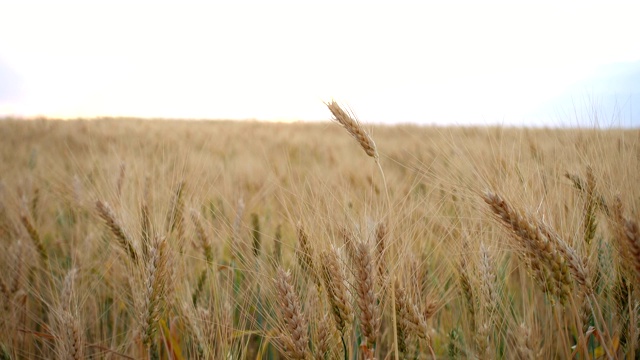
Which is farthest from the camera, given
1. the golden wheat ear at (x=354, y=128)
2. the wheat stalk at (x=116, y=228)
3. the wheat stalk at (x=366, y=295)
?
the wheat stalk at (x=116, y=228)

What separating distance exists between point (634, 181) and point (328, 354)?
0.93 meters

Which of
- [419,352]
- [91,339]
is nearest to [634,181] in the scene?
[419,352]

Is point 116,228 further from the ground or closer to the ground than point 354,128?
closer to the ground

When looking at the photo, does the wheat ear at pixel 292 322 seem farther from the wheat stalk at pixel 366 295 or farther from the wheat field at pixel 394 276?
the wheat stalk at pixel 366 295

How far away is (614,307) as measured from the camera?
1.14 metres

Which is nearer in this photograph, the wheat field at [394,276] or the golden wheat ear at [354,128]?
the wheat field at [394,276]

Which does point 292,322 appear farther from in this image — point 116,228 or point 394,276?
point 116,228

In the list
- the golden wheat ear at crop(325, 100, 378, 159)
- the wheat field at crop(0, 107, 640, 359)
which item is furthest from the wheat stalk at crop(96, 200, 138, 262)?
the golden wheat ear at crop(325, 100, 378, 159)

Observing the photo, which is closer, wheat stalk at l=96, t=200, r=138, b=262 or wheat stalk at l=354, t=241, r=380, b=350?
wheat stalk at l=354, t=241, r=380, b=350

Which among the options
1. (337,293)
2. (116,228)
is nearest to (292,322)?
(337,293)

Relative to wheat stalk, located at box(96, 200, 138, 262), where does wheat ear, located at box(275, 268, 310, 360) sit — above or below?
below

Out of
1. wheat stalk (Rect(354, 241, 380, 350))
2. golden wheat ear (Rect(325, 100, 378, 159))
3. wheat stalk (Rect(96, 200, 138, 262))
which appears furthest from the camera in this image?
wheat stalk (Rect(96, 200, 138, 262))

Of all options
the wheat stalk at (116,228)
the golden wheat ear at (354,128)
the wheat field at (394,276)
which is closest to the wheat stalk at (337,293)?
the wheat field at (394,276)

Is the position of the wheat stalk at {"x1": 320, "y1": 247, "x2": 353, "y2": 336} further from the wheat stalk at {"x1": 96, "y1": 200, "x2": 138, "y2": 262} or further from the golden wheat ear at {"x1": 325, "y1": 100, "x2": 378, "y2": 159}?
the wheat stalk at {"x1": 96, "y1": 200, "x2": 138, "y2": 262}
